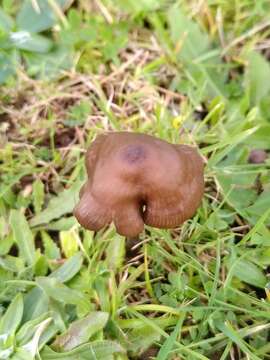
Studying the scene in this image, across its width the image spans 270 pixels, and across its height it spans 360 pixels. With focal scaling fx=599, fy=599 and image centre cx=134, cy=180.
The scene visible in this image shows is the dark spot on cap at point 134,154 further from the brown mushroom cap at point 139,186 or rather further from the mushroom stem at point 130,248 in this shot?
the mushroom stem at point 130,248

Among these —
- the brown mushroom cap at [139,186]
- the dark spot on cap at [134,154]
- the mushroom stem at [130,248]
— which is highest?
the dark spot on cap at [134,154]

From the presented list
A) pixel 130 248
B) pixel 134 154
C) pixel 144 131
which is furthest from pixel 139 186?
pixel 144 131

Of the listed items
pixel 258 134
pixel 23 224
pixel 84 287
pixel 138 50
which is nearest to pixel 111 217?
pixel 84 287

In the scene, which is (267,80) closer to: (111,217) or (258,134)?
(258,134)

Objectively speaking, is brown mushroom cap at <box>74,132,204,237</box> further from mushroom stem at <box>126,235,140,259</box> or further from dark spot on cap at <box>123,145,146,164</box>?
mushroom stem at <box>126,235,140,259</box>

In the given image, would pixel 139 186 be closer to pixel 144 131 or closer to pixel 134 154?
pixel 134 154

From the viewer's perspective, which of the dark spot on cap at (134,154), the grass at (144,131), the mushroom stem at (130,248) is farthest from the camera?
the mushroom stem at (130,248)

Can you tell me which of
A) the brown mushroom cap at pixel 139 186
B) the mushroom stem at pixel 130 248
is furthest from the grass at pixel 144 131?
the brown mushroom cap at pixel 139 186
